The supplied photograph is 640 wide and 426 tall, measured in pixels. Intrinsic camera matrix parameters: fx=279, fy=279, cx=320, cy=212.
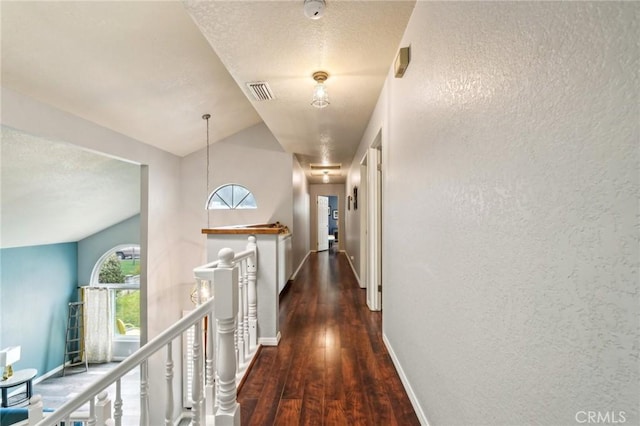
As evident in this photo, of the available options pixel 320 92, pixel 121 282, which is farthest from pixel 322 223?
pixel 320 92

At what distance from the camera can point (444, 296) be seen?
3.91 feet

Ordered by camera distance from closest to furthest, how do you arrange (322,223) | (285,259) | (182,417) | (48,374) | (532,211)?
1. (532,211)
2. (182,417)
3. (285,259)
4. (48,374)
5. (322,223)

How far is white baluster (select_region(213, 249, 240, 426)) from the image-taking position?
1.41m

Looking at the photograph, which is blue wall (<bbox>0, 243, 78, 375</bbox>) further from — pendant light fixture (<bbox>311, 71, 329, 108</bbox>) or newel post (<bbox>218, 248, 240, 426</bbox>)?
pendant light fixture (<bbox>311, 71, 329, 108</bbox>)

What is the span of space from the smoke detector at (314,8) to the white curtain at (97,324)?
758 centimetres

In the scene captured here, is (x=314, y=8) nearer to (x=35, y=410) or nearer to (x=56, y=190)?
(x=35, y=410)

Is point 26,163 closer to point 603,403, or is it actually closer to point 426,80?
point 426,80

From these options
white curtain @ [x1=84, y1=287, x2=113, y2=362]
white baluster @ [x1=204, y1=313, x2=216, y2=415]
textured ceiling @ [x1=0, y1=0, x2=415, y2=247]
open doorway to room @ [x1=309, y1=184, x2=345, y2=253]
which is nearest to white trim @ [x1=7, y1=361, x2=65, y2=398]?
white curtain @ [x1=84, y1=287, x2=113, y2=362]

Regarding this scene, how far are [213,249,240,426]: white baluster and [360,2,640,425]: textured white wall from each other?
0.99 meters

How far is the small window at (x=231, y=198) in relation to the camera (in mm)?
5297

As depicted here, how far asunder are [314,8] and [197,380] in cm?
197

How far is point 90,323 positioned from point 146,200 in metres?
4.38

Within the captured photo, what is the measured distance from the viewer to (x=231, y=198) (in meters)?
5.34

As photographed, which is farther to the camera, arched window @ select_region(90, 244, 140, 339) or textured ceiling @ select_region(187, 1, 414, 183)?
arched window @ select_region(90, 244, 140, 339)
